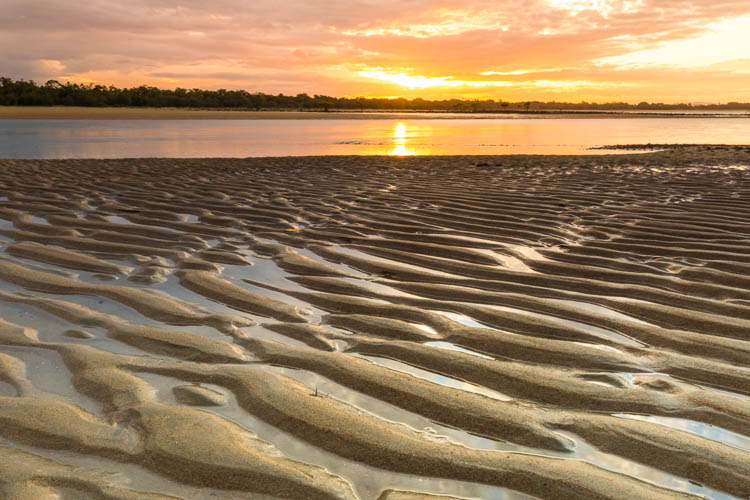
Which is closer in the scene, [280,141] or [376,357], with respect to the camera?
[376,357]

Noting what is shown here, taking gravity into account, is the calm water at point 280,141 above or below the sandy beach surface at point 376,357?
above

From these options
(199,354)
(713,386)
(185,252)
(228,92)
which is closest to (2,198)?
(185,252)

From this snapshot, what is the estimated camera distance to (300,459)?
1887 millimetres

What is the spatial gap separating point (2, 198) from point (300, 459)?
7.04 m

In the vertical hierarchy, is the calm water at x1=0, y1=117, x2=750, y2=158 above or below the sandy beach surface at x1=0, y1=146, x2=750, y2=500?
above

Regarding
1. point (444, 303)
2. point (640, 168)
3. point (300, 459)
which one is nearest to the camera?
point (300, 459)

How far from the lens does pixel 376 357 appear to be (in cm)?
269

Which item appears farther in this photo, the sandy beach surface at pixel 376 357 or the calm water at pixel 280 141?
the calm water at pixel 280 141

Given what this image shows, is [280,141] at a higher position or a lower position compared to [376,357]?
higher

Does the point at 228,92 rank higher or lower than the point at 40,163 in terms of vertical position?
higher

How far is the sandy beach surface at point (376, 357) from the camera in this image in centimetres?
182

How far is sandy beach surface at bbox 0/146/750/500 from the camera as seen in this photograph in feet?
5.98

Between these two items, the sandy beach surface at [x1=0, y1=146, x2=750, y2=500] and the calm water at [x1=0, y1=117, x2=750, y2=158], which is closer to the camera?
the sandy beach surface at [x1=0, y1=146, x2=750, y2=500]

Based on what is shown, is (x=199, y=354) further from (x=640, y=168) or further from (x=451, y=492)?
(x=640, y=168)
